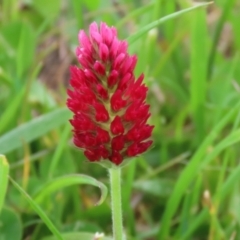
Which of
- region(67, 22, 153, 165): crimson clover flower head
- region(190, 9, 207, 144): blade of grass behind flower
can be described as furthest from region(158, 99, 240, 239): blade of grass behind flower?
region(67, 22, 153, 165): crimson clover flower head

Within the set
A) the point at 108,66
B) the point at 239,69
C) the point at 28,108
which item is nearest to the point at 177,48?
the point at 239,69

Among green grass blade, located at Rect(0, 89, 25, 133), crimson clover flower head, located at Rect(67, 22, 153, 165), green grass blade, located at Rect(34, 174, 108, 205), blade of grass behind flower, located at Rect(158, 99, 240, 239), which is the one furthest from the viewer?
green grass blade, located at Rect(0, 89, 25, 133)

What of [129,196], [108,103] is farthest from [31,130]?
[108,103]

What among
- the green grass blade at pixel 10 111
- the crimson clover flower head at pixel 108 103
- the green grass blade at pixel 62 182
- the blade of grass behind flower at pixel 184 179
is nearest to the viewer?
the crimson clover flower head at pixel 108 103

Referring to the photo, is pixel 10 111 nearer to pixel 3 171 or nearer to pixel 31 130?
pixel 31 130

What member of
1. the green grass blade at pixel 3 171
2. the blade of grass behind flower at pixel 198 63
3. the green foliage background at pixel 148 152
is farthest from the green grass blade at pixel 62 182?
the blade of grass behind flower at pixel 198 63

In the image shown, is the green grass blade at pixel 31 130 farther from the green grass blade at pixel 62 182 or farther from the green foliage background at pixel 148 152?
the green grass blade at pixel 62 182

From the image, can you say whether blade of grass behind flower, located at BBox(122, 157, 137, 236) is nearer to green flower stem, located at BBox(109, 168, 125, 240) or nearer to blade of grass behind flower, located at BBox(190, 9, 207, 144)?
blade of grass behind flower, located at BBox(190, 9, 207, 144)

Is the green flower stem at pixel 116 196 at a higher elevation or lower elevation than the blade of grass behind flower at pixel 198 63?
lower

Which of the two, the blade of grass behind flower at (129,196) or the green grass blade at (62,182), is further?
the blade of grass behind flower at (129,196)
